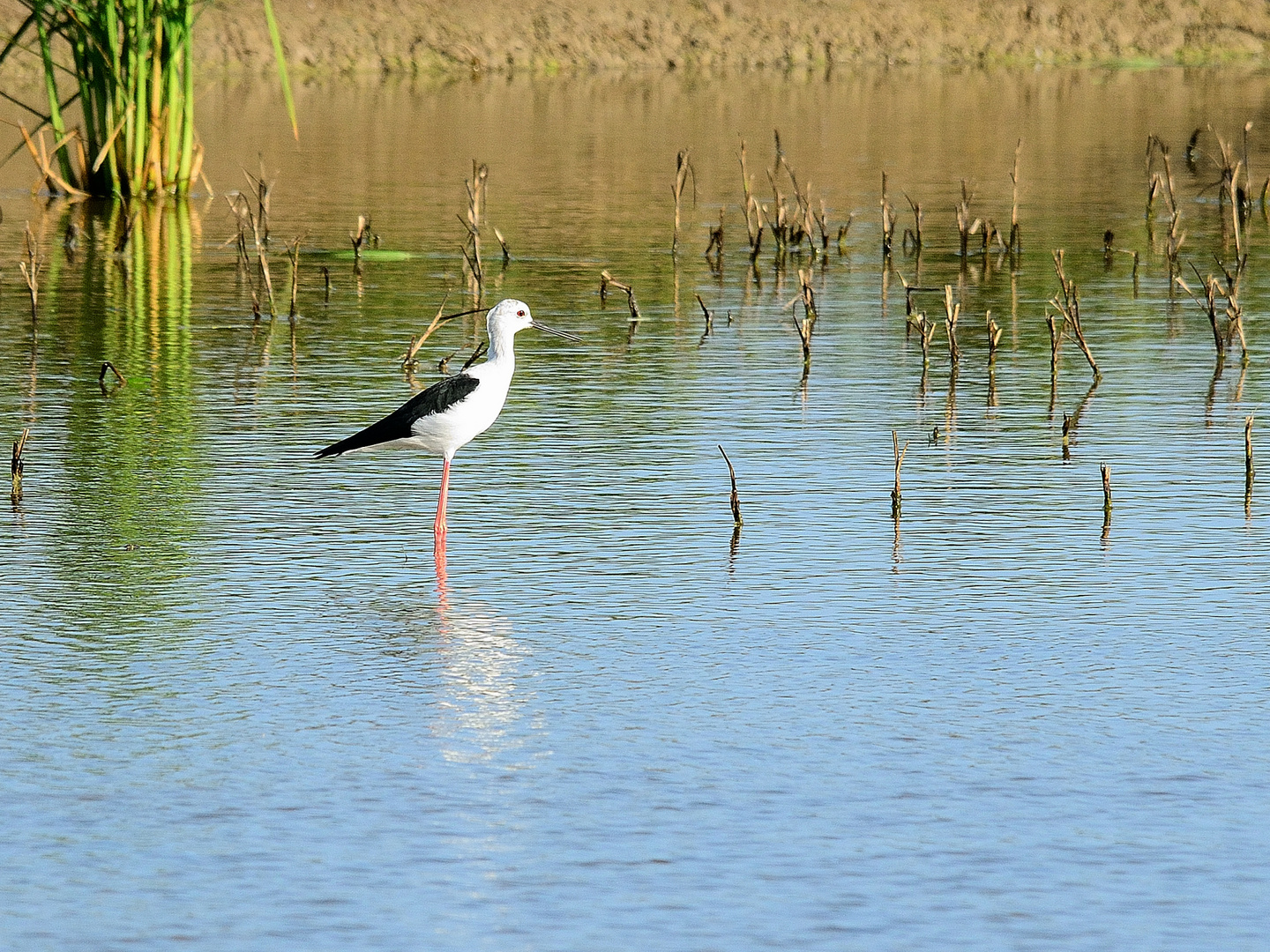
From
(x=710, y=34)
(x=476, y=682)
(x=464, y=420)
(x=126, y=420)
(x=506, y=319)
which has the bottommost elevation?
(x=476, y=682)

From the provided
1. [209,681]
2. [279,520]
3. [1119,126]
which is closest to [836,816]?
[209,681]

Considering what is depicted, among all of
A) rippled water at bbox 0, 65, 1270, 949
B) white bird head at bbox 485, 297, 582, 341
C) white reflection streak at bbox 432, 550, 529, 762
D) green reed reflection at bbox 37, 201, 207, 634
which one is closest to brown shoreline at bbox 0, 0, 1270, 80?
green reed reflection at bbox 37, 201, 207, 634

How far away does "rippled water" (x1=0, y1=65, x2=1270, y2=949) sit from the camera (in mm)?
5434

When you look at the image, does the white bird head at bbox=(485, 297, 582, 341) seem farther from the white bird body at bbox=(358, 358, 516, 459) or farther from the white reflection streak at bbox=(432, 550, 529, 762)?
the white reflection streak at bbox=(432, 550, 529, 762)

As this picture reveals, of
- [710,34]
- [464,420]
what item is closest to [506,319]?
[464,420]

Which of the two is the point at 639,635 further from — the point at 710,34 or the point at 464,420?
the point at 710,34

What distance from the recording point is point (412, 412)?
9.37 metres

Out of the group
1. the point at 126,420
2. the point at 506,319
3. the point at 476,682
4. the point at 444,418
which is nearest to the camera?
the point at 476,682

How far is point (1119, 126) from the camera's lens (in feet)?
110

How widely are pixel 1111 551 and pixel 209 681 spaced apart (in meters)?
3.82

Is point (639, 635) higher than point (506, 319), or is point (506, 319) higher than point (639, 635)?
point (506, 319)

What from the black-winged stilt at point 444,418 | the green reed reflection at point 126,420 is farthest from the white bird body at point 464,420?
the green reed reflection at point 126,420

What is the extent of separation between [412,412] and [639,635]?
2.09 meters

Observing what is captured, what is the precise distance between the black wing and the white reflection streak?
113 cm
